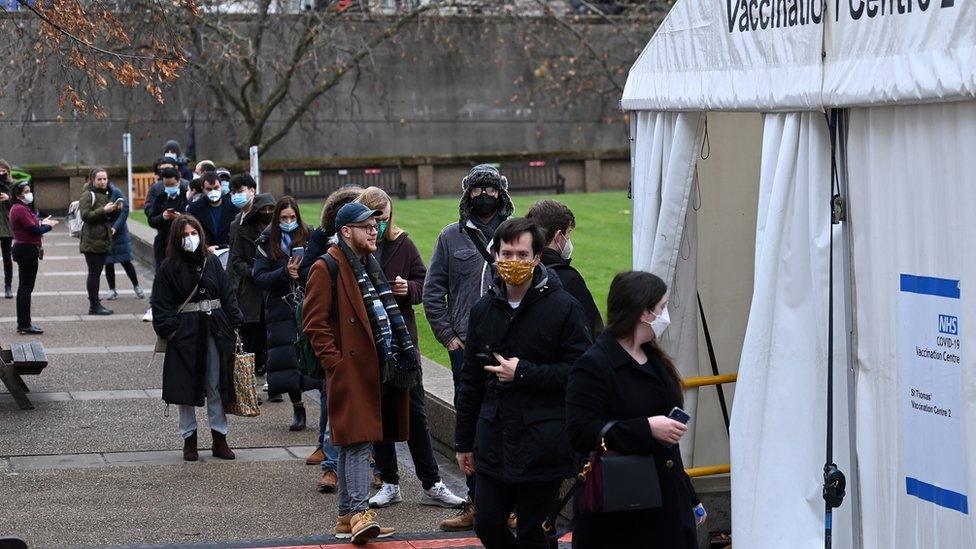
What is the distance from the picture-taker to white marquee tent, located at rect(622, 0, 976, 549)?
519 cm

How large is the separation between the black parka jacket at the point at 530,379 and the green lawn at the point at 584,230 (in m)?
6.03

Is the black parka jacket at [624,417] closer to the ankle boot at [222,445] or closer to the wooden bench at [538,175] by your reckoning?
the ankle boot at [222,445]

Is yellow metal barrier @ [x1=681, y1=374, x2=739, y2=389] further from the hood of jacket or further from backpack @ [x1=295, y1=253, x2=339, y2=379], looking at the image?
the hood of jacket

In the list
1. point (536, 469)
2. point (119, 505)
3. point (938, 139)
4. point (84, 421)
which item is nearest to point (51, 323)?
point (84, 421)

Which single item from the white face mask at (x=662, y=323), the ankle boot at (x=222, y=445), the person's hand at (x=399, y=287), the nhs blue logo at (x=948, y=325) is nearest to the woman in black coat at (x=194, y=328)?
the ankle boot at (x=222, y=445)

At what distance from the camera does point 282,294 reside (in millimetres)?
10633

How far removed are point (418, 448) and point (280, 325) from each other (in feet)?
7.50

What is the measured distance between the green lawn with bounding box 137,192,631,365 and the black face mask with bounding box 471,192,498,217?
4364mm

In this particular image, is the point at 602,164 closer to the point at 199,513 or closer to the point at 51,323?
the point at 51,323

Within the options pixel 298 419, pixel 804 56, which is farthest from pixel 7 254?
pixel 804 56

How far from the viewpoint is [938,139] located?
5246 millimetres

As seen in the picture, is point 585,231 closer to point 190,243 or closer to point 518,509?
point 190,243

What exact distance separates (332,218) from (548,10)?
86.3ft

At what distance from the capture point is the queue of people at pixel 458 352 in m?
5.27
